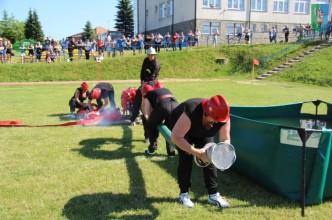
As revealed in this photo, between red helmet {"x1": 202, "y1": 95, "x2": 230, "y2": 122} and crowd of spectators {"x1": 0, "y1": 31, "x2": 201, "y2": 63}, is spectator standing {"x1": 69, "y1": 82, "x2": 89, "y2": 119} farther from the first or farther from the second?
crowd of spectators {"x1": 0, "y1": 31, "x2": 201, "y2": 63}

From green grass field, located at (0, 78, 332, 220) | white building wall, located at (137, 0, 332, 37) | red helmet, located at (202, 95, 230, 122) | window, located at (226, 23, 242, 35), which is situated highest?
white building wall, located at (137, 0, 332, 37)

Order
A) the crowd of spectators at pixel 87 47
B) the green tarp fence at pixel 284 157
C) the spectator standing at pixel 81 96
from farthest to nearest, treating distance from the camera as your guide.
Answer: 1. the crowd of spectators at pixel 87 47
2. the spectator standing at pixel 81 96
3. the green tarp fence at pixel 284 157

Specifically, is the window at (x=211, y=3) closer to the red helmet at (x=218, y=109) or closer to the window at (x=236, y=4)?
the window at (x=236, y=4)

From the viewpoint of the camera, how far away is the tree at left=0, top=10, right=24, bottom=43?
8288 centimetres

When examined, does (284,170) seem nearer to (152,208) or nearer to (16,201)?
(152,208)

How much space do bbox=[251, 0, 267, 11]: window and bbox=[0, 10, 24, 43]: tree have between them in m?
59.7

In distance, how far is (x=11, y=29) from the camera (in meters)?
86.2

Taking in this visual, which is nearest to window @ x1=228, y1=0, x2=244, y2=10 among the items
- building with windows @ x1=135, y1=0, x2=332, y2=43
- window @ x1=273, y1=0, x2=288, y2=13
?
building with windows @ x1=135, y1=0, x2=332, y2=43

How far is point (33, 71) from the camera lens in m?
27.5

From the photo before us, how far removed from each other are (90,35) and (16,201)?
234 ft

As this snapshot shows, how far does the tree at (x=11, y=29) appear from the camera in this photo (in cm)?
8288

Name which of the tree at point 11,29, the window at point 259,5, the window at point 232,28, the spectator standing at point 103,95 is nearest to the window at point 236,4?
the window at point 259,5

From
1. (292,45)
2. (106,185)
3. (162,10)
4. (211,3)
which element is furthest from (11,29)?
(106,185)

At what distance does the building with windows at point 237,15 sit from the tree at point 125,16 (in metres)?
22.3
